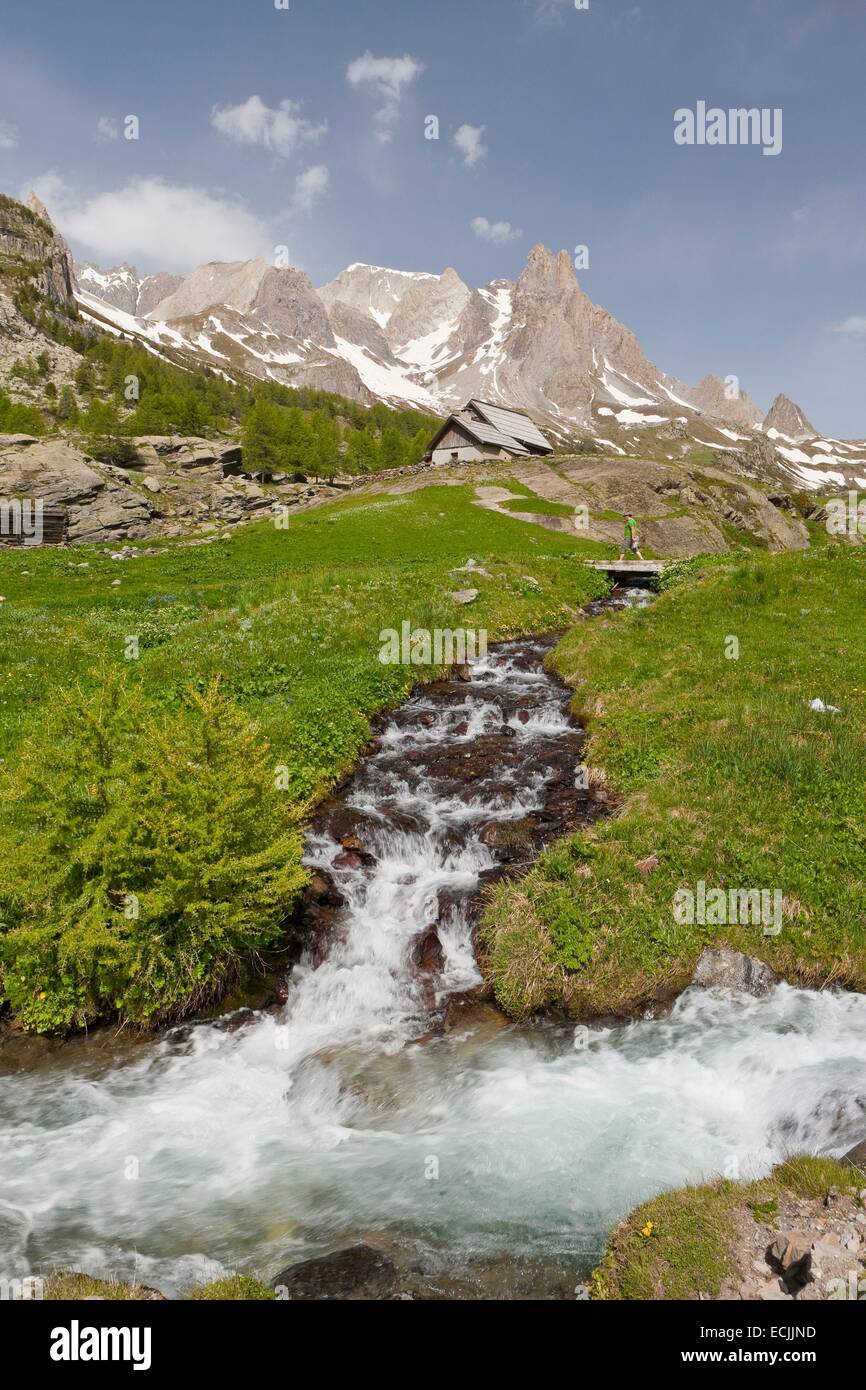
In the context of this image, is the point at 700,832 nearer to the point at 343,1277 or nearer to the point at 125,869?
the point at 343,1277

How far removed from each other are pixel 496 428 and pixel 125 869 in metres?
77.2

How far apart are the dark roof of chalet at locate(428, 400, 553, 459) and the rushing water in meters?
71.4

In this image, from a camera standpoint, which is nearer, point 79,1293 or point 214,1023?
point 79,1293

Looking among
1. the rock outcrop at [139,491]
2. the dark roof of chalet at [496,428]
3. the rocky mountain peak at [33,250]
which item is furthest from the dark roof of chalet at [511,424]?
the rocky mountain peak at [33,250]

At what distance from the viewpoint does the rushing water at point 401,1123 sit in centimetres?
729

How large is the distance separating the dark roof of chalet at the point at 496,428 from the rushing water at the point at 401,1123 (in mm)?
71371

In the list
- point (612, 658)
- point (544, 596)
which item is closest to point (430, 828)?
point (612, 658)

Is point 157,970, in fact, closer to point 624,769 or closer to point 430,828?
point 430,828

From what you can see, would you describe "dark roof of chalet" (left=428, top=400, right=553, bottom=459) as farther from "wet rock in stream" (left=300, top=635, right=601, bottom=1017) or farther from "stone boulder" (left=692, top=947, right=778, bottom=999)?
"stone boulder" (left=692, top=947, right=778, bottom=999)

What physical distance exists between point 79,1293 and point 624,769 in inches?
518

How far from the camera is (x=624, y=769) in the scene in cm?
1591

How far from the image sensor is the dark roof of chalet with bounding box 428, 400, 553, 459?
7519 cm

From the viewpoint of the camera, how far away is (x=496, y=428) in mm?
78188
